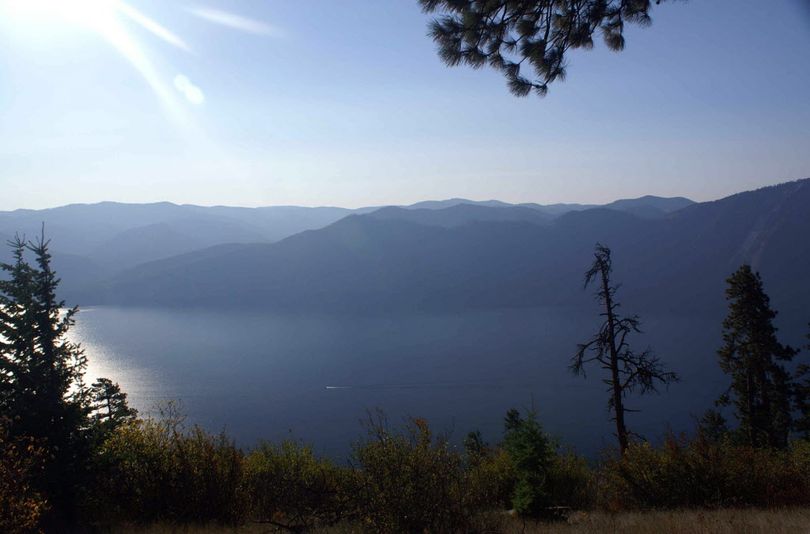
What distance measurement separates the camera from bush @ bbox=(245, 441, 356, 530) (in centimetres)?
621

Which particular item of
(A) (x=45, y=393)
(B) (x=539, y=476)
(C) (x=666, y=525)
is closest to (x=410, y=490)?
(C) (x=666, y=525)

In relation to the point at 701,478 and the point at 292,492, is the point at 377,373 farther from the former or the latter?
the point at 292,492

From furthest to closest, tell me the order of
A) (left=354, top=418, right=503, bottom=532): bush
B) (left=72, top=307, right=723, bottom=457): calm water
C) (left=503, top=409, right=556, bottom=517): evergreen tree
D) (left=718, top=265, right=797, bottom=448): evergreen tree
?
(left=72, top=307, right=723, bottom=457): calm water, (left=718, top=265, right=797, bottom=448): evergreen tree, (left=503, top=409, right=556, bottom=517): evergreen tree, (left=354, top=418, right=503, bottom=532): bush

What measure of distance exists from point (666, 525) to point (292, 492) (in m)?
5.10

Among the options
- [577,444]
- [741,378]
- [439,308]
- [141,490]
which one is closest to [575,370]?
[141,490]

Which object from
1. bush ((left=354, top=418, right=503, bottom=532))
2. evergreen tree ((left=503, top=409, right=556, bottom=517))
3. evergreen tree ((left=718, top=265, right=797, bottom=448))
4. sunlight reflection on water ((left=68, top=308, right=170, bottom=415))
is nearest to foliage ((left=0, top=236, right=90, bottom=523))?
bush ((left=354, top=418, right=503, bottom=532))

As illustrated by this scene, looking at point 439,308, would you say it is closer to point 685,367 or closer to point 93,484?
point 685,367

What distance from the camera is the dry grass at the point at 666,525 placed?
5809 millimetres

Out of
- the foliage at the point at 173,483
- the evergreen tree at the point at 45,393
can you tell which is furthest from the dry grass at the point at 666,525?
the evergreen tree at the point at 45,393

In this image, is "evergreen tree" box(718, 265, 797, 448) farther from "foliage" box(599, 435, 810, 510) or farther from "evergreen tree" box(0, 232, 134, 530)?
"evergreen tree" box(0, 232, 134, 530)

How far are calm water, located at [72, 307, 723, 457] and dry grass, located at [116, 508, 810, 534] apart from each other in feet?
87.4

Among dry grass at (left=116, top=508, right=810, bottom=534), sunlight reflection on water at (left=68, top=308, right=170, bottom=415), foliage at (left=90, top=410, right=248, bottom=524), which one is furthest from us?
sunlight reflection on water at (left=68, top=308, right=170, bottom=415)

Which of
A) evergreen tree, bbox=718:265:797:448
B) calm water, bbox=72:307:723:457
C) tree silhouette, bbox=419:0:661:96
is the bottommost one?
calm water, bbox=72:307:723:457

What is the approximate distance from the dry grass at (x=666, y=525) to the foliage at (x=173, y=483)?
36.3 inches
